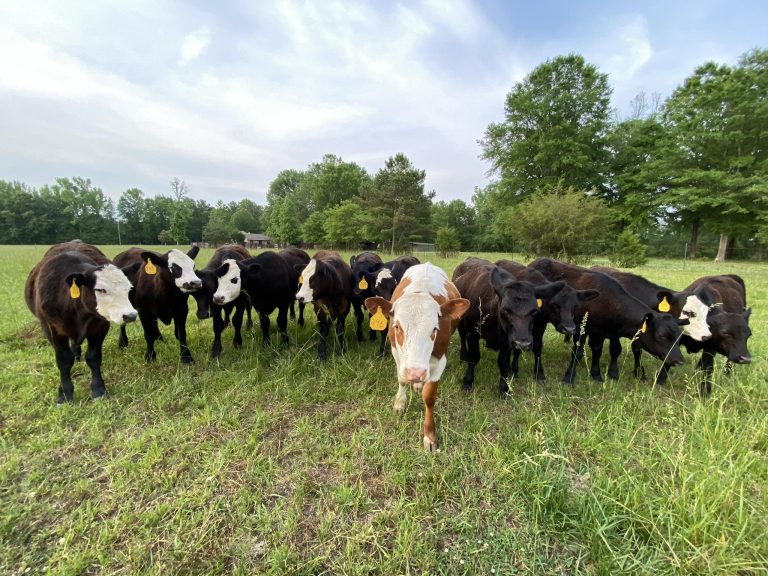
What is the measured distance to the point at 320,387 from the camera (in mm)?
4234

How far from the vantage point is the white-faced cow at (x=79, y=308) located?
3.61 metres

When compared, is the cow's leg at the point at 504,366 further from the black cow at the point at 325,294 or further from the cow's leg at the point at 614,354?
the black cow at the point at 325,294

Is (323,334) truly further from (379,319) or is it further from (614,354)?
(614,354)

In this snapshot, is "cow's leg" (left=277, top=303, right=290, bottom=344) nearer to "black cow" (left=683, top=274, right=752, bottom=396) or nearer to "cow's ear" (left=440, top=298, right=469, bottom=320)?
"cow's ear" (left=440, top=298, right=469, bottom=320)

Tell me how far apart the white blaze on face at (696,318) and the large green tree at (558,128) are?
99.4 ft

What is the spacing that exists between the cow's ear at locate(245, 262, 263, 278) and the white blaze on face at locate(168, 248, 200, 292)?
81 cm

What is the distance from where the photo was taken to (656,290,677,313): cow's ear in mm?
5012

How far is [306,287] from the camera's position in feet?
17.1

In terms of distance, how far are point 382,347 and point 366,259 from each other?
124 inches

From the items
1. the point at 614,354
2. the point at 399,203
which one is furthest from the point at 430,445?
the point at 399,203

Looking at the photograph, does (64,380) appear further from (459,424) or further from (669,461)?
(669,461)

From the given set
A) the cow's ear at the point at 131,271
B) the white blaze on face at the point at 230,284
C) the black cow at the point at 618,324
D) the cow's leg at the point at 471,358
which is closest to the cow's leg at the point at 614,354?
the black cow at the point at 618,324

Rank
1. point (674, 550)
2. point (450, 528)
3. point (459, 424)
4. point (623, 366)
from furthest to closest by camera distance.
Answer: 1. point (623, 366)
2. point (459, 424)
3. point (450, 528)
4. point (674, 550)

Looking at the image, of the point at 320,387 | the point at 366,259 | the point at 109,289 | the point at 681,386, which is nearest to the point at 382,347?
the point at 320,387
